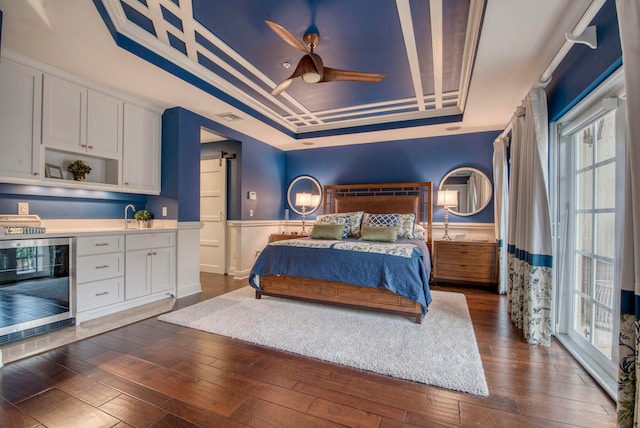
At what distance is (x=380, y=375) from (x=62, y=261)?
10.1ft

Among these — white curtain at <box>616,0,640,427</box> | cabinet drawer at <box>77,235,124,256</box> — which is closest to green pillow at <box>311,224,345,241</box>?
cabinet drawer at <box>77,235,124,256</box>

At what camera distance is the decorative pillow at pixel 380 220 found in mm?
4729

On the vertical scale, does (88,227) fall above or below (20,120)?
below

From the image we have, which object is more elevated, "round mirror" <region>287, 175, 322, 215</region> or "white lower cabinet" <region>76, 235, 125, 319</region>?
"round mirror" <region>287, 175, 322, 215</region>

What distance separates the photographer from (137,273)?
3428mm

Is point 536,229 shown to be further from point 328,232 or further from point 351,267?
point 328,232

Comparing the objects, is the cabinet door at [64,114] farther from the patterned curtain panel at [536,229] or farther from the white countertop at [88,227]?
the patterned curtain panel at [536,229]

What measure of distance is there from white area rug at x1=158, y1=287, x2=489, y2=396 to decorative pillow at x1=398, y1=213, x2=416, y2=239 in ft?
3.77

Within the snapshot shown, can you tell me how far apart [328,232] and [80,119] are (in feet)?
10.7

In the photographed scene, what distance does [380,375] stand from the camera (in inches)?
79.6

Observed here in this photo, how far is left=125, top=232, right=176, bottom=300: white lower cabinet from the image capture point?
3.37 metres

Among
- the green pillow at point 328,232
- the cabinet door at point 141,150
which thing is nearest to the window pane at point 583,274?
the green pillow at point 328,232

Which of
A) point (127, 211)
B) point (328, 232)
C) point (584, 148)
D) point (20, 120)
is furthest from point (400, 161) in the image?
point (20, 120)

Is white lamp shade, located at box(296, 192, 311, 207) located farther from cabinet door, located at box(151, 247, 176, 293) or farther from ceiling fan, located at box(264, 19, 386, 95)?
ceiling fan, located at box(264, 19, 386, 95)
